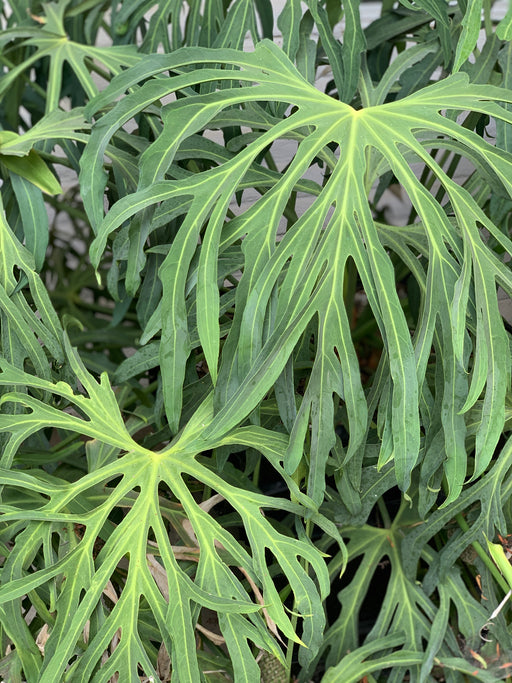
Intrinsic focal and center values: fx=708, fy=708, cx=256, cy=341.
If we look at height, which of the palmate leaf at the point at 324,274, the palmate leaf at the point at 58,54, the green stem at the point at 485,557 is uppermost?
the palmate leaf at the point at 58,54

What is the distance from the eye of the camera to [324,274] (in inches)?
23.5

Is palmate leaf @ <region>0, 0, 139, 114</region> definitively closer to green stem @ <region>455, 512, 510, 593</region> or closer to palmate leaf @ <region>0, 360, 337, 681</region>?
palmate leaf @ <region>0, 360, 337, 681</region>

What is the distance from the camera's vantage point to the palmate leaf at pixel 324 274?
581mm

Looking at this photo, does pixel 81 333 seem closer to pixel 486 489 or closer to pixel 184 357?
pixel 184 357

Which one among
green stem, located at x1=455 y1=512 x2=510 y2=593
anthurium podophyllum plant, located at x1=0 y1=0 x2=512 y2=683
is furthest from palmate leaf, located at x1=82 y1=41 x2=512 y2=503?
green stem, located at x1=455 y1=512 x2=510 y2=593

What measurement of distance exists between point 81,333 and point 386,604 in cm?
59

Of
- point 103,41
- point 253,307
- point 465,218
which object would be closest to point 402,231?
point 465,218

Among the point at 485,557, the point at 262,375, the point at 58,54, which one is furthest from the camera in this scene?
the point at 58,54

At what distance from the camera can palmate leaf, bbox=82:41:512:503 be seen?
22.9 inches

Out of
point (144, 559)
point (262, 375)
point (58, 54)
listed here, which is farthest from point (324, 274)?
point (58, 54)

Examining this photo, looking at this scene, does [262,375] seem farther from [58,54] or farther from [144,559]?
[58,54]

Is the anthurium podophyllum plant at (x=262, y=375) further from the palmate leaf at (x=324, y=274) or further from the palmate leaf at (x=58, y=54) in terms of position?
the palmate leaf at (x=58, y=54)

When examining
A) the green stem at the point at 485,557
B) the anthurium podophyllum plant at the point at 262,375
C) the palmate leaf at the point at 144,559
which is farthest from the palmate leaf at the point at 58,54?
the green stem at the point at 485,557

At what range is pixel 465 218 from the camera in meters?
0.61
